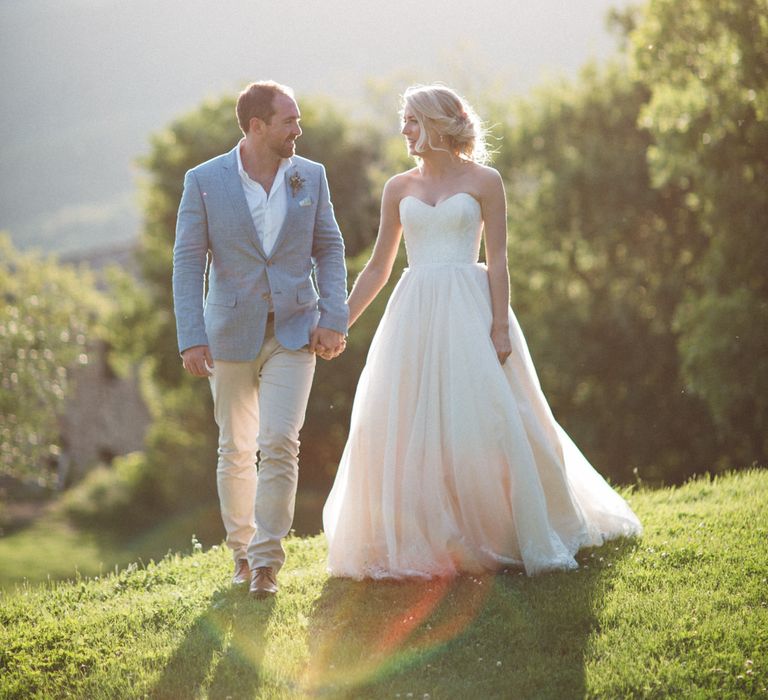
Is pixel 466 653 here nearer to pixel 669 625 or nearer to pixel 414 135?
pixel 669 625

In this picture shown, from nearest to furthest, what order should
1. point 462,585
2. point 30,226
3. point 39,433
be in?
point 462,585
point 39,433
point 30,226

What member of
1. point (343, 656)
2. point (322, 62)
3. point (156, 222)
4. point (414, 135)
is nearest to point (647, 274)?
point (156, 222)

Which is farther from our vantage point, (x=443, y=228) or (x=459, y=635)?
(x=443, y=228)

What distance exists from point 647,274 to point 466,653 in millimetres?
20780

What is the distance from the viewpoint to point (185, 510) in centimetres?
2972

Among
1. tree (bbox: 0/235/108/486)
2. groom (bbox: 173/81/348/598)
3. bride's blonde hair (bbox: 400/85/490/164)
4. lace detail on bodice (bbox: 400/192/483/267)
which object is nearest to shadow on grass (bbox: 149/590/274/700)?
groom (bbox: 173/81/348/598)

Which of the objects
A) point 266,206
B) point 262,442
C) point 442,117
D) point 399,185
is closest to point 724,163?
point 399,185

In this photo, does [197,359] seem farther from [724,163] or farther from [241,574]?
[724,163]

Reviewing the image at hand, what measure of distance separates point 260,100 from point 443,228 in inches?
49.9

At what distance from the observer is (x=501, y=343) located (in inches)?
224

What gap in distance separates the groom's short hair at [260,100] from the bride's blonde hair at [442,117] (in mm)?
744

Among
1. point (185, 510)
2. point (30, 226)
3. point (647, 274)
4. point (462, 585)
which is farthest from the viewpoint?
point (30, 226)

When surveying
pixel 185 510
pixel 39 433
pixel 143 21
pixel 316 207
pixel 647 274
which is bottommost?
pixel 185 510

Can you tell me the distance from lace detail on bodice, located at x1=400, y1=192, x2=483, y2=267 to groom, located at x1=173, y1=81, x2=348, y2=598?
513 millimetres
